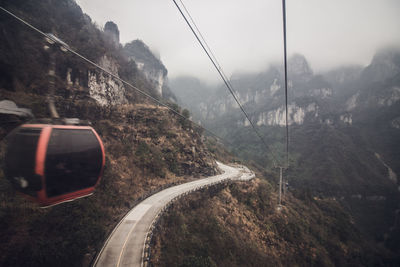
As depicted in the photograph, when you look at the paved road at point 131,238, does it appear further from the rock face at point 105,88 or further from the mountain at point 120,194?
the rock face at point 105,88

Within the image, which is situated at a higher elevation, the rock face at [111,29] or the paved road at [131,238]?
the rock face at [111,29]

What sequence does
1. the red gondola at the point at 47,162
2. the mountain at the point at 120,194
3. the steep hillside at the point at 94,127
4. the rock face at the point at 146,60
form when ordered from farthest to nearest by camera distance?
the rock face at the point at 146,60
the mountain at the point at 120,194
the steep hillside at the point at 94,127
the red gondola at the point at 47,162

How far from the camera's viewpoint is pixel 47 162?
19.8 ft

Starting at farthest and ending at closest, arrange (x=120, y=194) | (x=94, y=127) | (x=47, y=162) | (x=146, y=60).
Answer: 1. (x=146, y=60)
2. (x=94, y=127)
3. (x=120, y=194)
4. (x=47, y=162)

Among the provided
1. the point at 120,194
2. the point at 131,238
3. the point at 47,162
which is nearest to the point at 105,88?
the point at 120,194

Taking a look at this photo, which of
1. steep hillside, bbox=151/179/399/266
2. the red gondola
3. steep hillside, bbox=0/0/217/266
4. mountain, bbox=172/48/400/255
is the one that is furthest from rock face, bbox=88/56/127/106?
mountain, bbox=172/48/400/255

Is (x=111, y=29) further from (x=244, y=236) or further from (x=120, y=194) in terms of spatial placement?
(x=244, y=236)

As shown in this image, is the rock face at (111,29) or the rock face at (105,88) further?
the rock face at (111,29)

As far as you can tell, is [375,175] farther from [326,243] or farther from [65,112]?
[65,112]

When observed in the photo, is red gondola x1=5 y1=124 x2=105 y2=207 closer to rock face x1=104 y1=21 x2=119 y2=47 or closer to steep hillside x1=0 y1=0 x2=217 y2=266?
steep hillside x1=0 y1=0 x2=217 y2=266

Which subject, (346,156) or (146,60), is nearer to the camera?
(146,60)

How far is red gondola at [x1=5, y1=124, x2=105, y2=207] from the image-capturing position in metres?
5.93

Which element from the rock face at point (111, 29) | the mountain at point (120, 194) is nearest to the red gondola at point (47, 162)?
the mountain at point (120, 194)

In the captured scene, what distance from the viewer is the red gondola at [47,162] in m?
5.93
